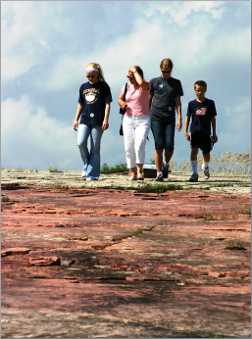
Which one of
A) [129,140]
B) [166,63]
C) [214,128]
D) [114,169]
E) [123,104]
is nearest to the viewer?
[166,63]

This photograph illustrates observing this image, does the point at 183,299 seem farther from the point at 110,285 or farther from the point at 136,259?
the point at 136,259

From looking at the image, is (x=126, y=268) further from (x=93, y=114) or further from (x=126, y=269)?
(x=93, y=114)

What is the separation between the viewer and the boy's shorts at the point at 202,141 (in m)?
13.9

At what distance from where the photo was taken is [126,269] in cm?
522

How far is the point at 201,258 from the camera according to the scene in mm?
5598

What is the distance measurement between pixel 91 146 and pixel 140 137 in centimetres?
83

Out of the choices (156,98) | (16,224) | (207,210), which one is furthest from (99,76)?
(16,224)

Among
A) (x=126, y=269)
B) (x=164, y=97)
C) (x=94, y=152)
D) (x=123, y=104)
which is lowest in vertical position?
(x=126, y=269)

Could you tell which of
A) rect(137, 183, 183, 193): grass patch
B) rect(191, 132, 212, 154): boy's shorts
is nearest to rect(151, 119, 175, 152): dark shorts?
rect(191, 132, 212, 154): boy's shorts

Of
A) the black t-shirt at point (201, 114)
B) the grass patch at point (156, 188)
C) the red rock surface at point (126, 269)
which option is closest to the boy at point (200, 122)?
the black t-shirt at point (201, 114)

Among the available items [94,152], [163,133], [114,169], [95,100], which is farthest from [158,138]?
[114,169]

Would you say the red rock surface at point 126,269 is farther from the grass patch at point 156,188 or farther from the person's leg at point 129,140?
the person's leg at point 129,140

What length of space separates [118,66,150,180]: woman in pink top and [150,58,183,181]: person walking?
0.42ft

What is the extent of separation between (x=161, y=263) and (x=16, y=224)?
219 centimetres
